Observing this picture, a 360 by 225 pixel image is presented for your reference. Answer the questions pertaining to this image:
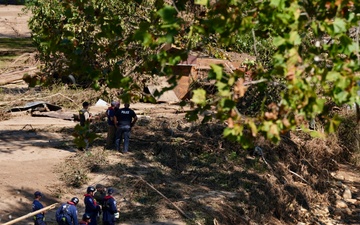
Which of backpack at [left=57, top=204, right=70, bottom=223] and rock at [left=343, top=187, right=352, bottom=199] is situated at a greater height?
backpack at [left=57, top=204, right=70, bottom=223]

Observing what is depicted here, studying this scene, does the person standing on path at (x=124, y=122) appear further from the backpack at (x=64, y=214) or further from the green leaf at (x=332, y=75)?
the green leaf at (x=332, y=75)

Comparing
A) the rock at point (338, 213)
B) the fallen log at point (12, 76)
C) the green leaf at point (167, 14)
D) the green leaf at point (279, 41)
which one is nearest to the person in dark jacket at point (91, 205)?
the green leaf at point (167, 14)

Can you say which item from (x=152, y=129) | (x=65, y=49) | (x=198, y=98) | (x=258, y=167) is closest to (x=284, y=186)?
(x=258, y=167)

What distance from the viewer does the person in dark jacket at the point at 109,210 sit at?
49.4 feet

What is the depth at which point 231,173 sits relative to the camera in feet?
66.2

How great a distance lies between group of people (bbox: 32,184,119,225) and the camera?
14.5 m

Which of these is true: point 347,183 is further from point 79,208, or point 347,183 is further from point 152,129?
point 79,208

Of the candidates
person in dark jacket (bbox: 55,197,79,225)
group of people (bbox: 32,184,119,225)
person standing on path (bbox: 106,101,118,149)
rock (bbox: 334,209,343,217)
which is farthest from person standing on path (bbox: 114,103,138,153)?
rock (bbox: 334,209,343,217)

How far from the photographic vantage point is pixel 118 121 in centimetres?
2000

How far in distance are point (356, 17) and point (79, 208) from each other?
363 inches

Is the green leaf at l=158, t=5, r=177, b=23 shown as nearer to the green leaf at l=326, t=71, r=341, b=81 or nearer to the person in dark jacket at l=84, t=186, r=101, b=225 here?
the green leaf at l=326, t=71, r=341, b=81

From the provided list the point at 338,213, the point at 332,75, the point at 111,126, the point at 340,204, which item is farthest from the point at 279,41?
the point at 340,204

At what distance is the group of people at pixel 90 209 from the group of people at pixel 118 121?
4090 mm

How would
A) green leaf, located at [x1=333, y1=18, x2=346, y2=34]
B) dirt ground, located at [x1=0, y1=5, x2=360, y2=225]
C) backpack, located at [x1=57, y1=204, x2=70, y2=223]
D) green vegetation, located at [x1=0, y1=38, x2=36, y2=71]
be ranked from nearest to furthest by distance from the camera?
green leaf, located at [x1=333, y1=18, x2=346, y2=34], backpack, located at [x1=57, y1=204, x2=70, y2=223], dirt ground, located at [x1=0, y1=5, x2=360, y2=225], green vegetation, located at [x1=0, y1=38, x2=36, y2=71]
